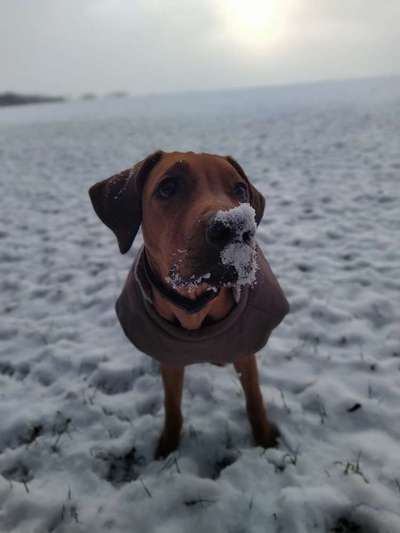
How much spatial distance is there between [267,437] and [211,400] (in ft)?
1.53

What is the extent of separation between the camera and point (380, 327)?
3256 millimetres

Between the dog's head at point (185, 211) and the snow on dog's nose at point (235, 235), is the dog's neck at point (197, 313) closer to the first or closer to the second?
the dog's head at point (185, 211)

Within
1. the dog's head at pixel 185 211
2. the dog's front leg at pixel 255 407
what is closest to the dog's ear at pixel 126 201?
the dog's head at pixel 185 211

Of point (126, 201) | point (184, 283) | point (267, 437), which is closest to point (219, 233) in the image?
point (184, 283)

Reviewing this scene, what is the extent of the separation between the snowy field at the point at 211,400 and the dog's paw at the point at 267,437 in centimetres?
5

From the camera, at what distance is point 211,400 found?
279 cm

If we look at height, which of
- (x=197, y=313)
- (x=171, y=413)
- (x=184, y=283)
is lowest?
(x=171, y=413)

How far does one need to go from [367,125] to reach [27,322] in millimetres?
11967

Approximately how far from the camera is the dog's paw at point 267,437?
2.44 metres

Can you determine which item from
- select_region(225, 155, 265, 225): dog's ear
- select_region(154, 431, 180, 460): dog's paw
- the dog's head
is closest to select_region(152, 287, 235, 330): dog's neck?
the dog's head

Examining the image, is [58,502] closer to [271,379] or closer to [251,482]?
[251,482]

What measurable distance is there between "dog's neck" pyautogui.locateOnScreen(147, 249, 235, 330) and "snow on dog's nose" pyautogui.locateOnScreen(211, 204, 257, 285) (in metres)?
0.39

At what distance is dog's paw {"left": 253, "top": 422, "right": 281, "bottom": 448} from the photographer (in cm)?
244

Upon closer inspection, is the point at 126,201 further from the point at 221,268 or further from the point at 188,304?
the point at 221,268
